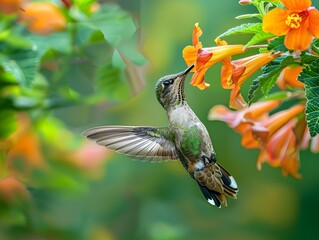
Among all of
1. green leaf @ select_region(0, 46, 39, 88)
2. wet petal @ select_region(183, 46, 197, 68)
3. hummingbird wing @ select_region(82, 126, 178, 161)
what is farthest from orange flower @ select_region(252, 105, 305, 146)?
green leaf @ select_region(0, 46, 39, 88)

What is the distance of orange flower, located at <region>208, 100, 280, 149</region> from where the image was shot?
131 centimetres

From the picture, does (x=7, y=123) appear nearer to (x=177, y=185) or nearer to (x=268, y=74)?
(x=268, y=74)

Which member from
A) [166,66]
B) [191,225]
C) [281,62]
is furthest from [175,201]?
[281,62]

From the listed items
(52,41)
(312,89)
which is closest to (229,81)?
(312,89)

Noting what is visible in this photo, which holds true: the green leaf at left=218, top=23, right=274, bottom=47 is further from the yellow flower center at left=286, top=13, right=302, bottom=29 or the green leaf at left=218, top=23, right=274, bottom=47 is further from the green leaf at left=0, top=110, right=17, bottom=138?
the green leaf at left=0, top=110, right=17, bottom=138

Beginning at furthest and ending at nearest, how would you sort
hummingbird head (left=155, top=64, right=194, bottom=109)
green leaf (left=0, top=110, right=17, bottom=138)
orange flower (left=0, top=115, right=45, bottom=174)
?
orange flower (left=0, top=115, right=45, bottom=174) → green leaf (left=0, top=110, right=17, bottom=138) → hummingbird head (left=155, top=64, right=194, bottom=109)

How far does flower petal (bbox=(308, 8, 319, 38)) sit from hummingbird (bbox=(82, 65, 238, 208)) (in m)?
0.18

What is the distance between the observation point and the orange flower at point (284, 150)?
1327mm

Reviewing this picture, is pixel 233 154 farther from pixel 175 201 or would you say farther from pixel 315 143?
pixel 315 143

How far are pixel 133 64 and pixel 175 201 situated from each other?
1.64 m

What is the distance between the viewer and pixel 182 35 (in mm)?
3232

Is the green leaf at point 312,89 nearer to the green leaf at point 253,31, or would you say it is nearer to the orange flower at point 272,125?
the green leaf at point 253,31

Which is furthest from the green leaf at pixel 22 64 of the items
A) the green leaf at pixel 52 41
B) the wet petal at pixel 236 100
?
the wet petal at pixel 236 100

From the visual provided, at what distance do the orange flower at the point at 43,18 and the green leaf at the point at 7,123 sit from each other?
0.72 ft
